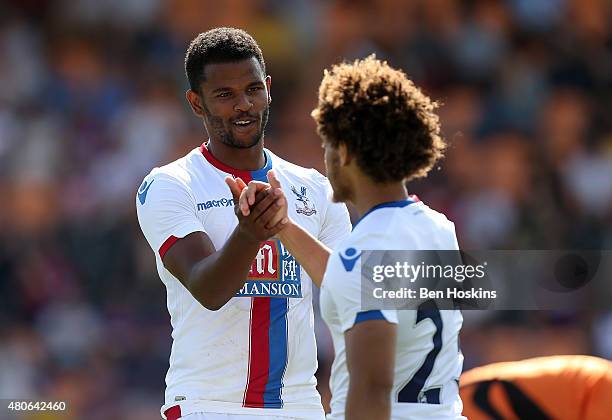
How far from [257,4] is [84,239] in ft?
10.9

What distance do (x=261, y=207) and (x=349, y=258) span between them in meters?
0.67

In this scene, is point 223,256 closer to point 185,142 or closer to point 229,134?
point 229,134

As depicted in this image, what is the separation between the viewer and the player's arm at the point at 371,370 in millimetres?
3443

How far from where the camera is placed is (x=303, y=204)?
502cm

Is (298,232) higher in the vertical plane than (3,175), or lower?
lower

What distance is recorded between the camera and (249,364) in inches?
188

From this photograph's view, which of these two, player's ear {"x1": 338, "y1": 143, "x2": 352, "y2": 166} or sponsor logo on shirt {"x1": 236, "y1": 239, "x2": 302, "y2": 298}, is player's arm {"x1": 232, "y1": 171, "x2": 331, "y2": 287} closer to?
sponsor logo on shirt {"x1": 236, "y1": 239, "x2": 302, "y2": 298}

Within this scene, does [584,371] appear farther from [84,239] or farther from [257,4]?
[257,4]

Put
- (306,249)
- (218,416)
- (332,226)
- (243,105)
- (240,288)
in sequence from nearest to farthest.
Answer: (306,249)
(240,288)
(218,416)
(243,105)
(332,226)

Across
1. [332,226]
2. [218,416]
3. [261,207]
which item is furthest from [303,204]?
[218,416]

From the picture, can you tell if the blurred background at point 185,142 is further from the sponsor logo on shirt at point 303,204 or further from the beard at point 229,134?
the beard at point 229,134

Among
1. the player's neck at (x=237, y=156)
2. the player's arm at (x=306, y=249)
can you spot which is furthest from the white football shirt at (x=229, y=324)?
the player's arm at (x=306, y=249)

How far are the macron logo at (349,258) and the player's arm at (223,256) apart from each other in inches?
24.7

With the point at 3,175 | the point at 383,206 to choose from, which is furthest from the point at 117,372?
the point at 383,206
